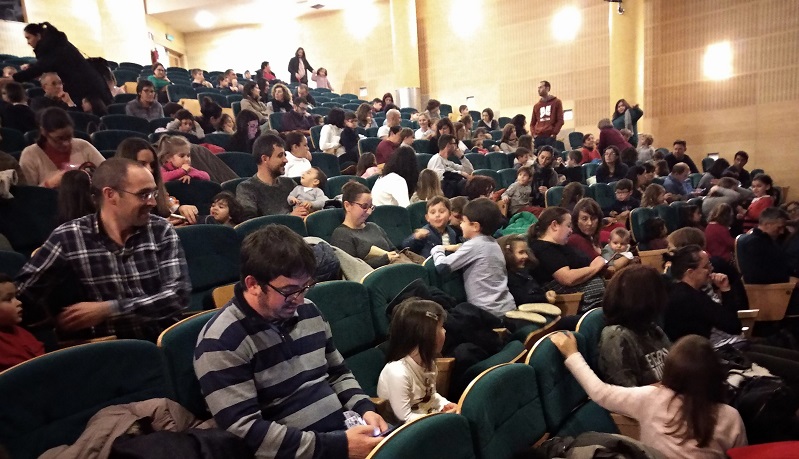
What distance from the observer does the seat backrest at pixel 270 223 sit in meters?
2.42

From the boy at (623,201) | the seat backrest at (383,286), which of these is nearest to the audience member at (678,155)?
the boy at (623,201)

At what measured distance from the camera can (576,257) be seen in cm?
275

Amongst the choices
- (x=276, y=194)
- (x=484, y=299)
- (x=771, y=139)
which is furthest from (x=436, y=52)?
(x=484, y=299)

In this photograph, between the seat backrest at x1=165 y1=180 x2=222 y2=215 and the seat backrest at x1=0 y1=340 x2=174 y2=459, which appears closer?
the seat backrest at x1=0 y1=340 x2=174 y2=459

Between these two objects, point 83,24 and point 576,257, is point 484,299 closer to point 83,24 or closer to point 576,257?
point 576,257

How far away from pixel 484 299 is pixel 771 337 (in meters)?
1.96

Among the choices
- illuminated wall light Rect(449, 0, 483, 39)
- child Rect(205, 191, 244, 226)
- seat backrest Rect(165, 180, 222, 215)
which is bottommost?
child Rect(205, 191, 244, 226)

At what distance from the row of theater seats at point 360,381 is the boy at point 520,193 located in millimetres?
2562

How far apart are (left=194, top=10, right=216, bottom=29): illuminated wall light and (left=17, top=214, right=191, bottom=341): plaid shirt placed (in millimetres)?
12010

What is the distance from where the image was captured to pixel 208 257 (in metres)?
2.22

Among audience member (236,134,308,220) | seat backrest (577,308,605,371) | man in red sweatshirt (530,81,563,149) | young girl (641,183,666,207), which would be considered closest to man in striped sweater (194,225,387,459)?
seat backrest (577,308,605,371)

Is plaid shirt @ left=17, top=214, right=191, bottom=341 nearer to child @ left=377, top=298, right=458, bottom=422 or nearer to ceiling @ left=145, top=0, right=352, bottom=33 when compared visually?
child @ left=377, top=298, right=458, bottom=422

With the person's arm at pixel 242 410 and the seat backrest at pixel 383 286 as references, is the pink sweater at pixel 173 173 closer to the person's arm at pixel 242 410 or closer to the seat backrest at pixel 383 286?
the seat backrest at pixel 383 286

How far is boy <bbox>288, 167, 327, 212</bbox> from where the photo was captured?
3.16 m
